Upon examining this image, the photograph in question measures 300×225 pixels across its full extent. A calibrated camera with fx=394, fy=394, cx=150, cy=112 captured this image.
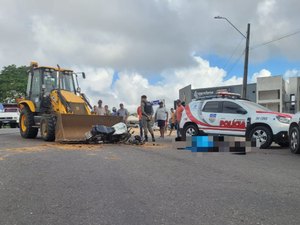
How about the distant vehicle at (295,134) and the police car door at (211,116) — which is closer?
the distant vehicle at (295,134)

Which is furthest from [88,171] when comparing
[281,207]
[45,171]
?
[281,207]

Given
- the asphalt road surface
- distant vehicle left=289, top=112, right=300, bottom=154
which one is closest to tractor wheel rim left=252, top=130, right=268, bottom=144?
distant vehicle left=289, top=112, right=300, bottom=154

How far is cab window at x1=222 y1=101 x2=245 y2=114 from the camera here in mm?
12893

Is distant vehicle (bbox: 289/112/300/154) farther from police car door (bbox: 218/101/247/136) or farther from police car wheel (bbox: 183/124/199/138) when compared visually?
police car wheel (bbox: 183/124/199/138)

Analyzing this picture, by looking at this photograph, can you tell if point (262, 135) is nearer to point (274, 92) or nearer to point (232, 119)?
point (232, 119)

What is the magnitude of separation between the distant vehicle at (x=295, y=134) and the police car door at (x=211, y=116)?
305cm

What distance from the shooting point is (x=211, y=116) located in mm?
13633

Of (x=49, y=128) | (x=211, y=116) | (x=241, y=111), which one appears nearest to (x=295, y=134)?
(x=241, y=111)

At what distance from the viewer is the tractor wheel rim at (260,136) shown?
1198 cm

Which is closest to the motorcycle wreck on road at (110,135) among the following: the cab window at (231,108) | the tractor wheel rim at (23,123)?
the cab window at (231,108)

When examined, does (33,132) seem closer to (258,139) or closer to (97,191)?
(258,139)

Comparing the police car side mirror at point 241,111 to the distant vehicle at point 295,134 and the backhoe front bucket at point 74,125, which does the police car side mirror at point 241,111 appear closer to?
the distant vehicle at point 295,134

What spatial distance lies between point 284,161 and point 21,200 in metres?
6.26

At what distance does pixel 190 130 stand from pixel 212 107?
1210 millimetres
